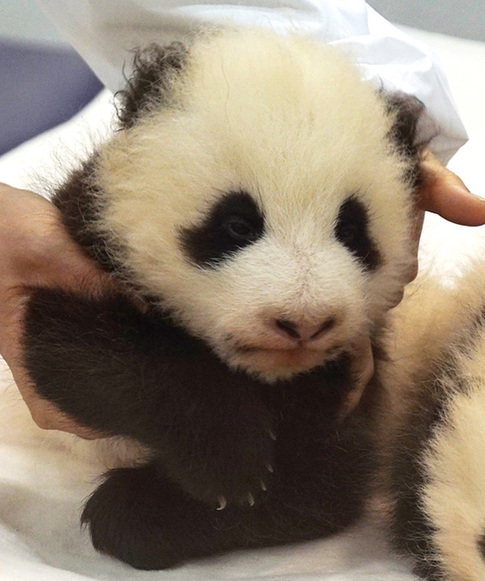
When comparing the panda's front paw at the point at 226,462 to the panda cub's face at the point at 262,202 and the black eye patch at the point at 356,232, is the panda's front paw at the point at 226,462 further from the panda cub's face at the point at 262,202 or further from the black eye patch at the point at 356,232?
the black eye patch at the point at 356,232

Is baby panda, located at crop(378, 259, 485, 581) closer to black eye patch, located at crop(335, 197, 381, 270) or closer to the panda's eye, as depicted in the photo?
black eye patch, located at crop(335, 197, 381, 270)

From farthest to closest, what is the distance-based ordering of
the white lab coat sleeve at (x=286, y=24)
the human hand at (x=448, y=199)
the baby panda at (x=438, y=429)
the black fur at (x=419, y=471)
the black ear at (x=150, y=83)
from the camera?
the white lab coat sleeve at (x=286, y=24)
the human hand at (x=448, y=199)
the black ear at (x=150, y=83)
the black fur at (x=419, y=471)
the baby panda at (x=438, y=429)

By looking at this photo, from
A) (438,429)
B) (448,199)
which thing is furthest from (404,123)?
→ (438,429)

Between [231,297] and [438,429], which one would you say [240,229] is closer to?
A: [231,297]

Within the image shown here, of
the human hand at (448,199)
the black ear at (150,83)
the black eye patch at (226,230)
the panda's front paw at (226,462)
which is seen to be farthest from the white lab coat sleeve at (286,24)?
the panda's front paw at (226,462)

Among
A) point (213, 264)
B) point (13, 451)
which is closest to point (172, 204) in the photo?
point (213, 264)

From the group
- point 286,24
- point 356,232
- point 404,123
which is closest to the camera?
point 356,232
